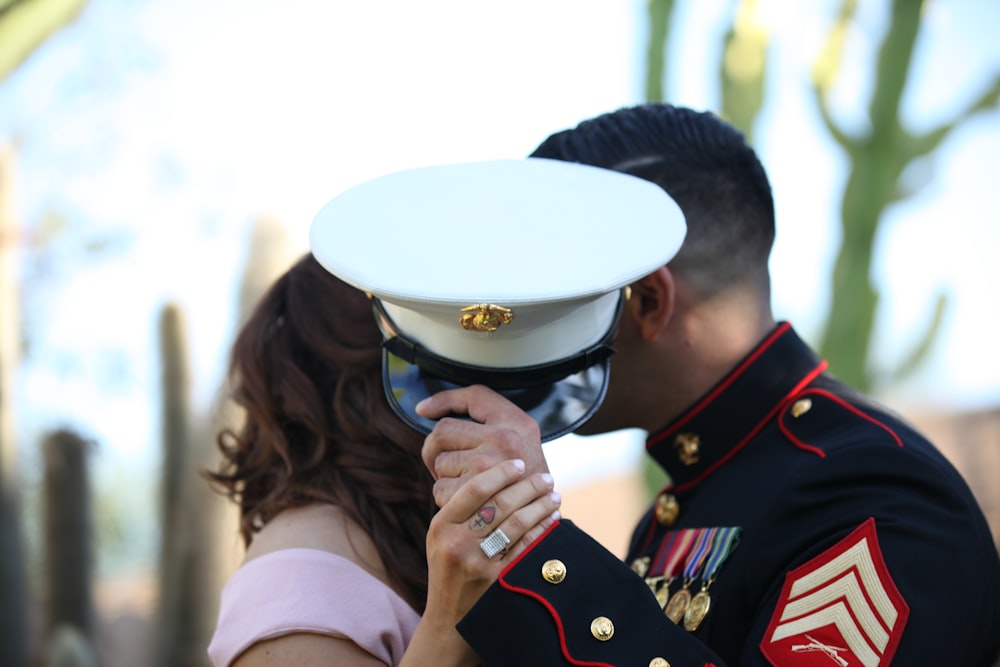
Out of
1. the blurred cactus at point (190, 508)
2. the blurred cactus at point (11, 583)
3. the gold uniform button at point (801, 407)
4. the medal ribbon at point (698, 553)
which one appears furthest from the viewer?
the blurred cactus at point (190, 508)

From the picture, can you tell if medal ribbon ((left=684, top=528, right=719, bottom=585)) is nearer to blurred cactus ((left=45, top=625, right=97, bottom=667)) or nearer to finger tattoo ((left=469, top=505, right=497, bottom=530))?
finger tattoo ((left=469, top=505, right=497, bottom=530))

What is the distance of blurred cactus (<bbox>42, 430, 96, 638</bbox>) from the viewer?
21.5 feet

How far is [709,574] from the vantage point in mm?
2051

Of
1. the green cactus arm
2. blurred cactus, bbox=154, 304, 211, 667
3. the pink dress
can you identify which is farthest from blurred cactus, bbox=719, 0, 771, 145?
the pink dress

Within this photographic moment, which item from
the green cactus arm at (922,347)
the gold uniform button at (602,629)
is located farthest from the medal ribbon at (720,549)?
the green cactus arm at (922,347)

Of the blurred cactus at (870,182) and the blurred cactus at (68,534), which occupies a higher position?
the blurred cactus at (870,182)

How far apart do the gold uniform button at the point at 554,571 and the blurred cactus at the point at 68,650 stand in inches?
211

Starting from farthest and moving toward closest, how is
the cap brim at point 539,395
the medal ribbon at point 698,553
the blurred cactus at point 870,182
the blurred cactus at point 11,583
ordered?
the blurred cactus at point 870,182, the blurred cactus at point 11,583, the medal ribbon at point 698,553, the cap brim at point 539,395

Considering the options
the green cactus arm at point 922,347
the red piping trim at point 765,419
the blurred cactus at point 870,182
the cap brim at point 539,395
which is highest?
the cap brim at point 539,395

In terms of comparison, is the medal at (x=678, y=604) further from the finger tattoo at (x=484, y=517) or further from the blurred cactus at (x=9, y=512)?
the blurred cactus at (x=9, y=512)

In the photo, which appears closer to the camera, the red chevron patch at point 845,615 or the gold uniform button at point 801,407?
the red chevron patch at point 845,615

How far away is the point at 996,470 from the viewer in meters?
11.7

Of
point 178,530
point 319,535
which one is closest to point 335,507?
point 319,535

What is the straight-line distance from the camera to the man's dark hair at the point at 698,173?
95.5 inches
